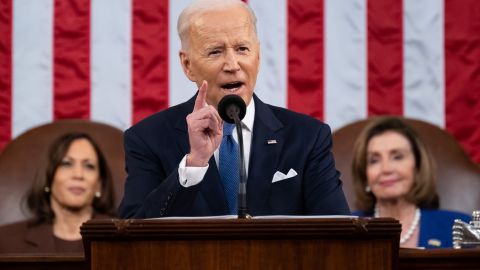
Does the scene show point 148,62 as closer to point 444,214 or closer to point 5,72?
point 5,72

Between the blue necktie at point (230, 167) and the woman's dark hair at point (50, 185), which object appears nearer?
the blue necktie at point (230, 167)

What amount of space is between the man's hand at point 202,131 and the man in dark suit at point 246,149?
21 centimetres

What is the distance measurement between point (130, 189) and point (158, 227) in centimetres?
64

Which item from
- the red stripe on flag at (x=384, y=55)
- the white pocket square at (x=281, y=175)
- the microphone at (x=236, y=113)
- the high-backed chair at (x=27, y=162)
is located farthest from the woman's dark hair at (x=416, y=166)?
the microphone at (x=236, y=113)

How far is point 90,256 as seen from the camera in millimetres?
2479

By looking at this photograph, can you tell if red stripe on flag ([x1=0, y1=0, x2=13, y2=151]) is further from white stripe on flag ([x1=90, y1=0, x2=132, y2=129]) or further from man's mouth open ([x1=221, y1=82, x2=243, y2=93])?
man's mouth open ([x1=221, y1=82, x2=243, y2=93])

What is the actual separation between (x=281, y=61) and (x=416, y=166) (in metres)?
0.95

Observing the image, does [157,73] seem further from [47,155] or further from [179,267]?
[179,267]

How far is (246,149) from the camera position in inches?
122

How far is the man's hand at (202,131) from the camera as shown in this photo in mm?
2652

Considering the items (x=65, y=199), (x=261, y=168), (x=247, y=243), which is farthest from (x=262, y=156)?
(x=65, y=199)

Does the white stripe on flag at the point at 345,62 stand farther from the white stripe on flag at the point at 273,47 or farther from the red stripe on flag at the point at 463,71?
the red stripe on flag at the point at 463,71

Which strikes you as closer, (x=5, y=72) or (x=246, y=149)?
(x=246, y=149)

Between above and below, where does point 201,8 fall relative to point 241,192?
above
